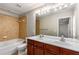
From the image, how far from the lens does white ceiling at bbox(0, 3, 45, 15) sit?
43.9 inches

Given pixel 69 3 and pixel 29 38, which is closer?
pixel 69 3

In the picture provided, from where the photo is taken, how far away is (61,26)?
1.17 m

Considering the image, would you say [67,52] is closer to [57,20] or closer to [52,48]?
[52,48]

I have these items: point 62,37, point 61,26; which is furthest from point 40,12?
point 62,37

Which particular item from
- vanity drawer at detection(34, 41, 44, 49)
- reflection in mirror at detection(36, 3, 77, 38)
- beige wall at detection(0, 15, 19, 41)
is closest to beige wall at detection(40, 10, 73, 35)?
reflection in mirror at detection(36, 3, 77, 38)

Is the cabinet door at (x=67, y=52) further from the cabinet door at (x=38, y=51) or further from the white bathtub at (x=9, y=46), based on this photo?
the white bathtub at (x=9, y=46)

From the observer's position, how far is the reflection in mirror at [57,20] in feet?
3.66

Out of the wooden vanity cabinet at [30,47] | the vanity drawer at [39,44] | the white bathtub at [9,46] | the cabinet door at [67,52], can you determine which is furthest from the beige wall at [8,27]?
the cabinet door at [67,52]

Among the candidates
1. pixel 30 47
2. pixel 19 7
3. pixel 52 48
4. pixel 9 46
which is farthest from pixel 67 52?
pixel 19 7

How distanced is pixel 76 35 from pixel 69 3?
488 millimetres
